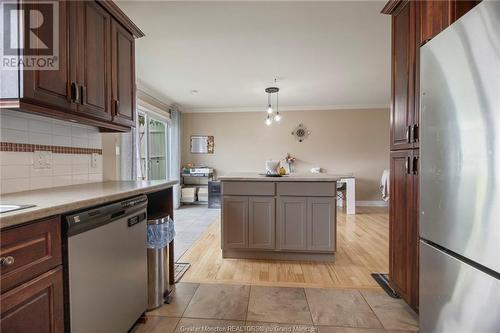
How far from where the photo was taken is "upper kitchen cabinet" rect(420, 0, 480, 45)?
1329 mm

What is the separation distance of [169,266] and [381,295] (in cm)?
178

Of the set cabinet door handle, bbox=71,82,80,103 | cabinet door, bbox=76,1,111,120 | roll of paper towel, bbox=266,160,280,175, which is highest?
cabinet door, bbox=76,1,111,120

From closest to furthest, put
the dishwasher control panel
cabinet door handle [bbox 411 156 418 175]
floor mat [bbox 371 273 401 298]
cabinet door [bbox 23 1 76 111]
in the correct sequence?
the dishwasher control panel, cabinet door [bbox 23 1 76 111], cabinet door handle [bbox 411 156 418 175], floor mat [bbox 371 273 401 298]

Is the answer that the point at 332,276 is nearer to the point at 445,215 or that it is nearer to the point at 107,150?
the point at 445,215

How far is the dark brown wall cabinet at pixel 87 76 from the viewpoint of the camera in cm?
128

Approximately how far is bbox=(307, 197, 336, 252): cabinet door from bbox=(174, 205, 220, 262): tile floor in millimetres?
1527

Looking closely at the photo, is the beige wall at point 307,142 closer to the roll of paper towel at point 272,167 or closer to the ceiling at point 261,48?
the ceiling at point 261,48

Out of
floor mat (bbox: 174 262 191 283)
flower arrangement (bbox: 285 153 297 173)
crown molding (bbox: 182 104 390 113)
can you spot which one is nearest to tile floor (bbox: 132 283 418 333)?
floor mat (bbox: 174 262 191 283)

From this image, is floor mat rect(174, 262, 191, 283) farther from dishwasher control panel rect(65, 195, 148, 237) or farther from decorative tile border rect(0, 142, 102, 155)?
decorative tile border rect(0, 142, 102, 155)

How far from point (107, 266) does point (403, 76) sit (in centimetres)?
226

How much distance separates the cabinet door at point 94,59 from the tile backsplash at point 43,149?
1.17 feet

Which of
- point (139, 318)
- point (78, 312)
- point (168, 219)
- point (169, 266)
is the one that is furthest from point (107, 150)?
point (78, 312)

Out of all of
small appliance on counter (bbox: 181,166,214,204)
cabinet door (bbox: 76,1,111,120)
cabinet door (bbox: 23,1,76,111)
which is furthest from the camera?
small appliance on counter (bbox: 181,166,214,204)

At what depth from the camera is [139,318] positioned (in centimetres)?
175
